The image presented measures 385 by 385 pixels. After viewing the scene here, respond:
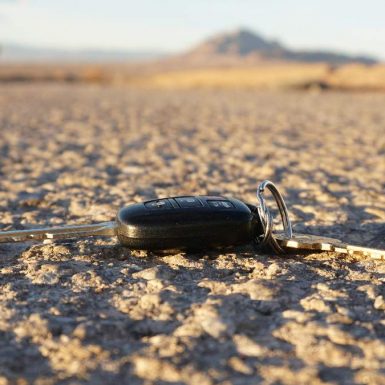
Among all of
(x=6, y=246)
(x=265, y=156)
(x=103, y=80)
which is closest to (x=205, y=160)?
(x=265, y=156)

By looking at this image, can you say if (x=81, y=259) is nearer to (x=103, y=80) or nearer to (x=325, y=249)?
(x=325, y=249)

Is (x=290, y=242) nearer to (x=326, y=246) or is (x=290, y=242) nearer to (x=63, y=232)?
(x=326, y=246)

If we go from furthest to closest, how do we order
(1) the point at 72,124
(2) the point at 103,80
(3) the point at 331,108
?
(2) the point at 103,80 < (3) the point at 331,108 < (1) the point at 72,124

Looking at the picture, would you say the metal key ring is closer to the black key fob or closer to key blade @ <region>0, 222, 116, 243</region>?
the black key fob

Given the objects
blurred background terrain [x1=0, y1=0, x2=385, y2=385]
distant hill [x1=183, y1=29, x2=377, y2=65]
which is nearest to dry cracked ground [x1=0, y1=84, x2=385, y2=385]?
blurred background terrain [x1=0, y1=0, x2=385, y2=385]

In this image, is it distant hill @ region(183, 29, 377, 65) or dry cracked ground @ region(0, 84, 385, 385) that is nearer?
dry cracked ground @ region(0, 84, 385, 385)

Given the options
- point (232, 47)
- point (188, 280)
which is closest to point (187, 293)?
point (188, 280)
